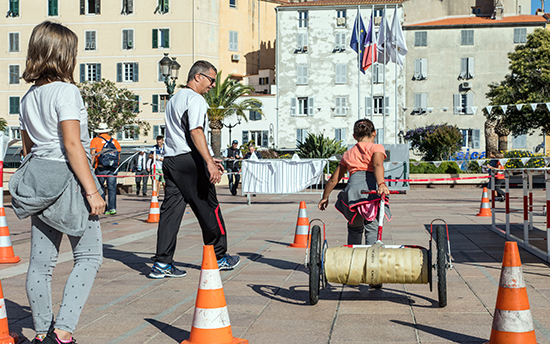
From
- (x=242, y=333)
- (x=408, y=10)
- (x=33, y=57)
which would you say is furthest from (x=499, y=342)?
(x=408, y=10)

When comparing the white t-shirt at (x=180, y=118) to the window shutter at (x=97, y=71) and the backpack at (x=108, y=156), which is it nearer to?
the backpack at (x=108, y=156)

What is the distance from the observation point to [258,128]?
59.8 m

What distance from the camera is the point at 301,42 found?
197 ft

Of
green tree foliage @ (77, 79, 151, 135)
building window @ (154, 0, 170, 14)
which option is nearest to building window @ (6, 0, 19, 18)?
green tree foliage @ (77, 79, 151, 135)

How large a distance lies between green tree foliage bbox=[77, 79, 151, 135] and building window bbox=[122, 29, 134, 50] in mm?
6350

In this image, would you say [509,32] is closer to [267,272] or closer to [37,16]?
[37,16]

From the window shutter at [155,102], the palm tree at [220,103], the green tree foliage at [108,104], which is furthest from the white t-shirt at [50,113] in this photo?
the window shutter at [155,102]

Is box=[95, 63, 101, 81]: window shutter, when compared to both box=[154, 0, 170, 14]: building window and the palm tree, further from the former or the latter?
the palm tree

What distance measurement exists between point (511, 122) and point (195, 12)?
3024 centimetres

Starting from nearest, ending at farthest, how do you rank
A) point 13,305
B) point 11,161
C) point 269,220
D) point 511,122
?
point 13,305 → point 269,220 → point 511,122 → point 11,161

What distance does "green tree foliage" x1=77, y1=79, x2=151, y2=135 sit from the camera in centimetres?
5204

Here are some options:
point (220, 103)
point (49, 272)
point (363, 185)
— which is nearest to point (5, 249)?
point (49, 272)

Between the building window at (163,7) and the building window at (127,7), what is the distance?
2.27m

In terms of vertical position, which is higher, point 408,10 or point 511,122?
point 408,10
